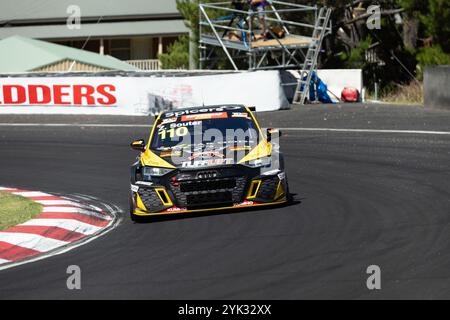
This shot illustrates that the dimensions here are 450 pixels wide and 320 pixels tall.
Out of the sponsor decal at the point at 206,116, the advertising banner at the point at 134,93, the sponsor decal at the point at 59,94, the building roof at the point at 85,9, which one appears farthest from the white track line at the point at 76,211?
the building roof at the point at 85,9

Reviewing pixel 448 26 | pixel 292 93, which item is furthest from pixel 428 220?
pixel 448 26

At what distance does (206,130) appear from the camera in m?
13.5

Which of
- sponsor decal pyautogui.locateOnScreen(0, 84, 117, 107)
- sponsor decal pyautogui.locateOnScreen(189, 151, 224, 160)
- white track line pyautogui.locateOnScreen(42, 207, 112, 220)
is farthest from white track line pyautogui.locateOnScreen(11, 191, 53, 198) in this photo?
sponsor decal pyautogui.locateOnScreen(0, 84, 117, 107)

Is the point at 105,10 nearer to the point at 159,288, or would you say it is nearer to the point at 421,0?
the point at 421,0

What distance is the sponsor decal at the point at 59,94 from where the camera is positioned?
2934 cm

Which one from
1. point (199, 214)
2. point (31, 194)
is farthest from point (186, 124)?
point (31, 194)

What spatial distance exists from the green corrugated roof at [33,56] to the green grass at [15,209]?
28563mm

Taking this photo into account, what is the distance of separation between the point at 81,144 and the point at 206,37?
13919 millimetres

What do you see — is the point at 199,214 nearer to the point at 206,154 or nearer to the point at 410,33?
the point at 206,154

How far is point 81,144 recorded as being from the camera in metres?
22.5

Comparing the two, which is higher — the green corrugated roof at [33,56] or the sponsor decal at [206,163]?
the green corrugated roof at [33,56]

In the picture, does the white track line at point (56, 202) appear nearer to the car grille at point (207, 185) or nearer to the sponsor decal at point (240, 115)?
the car grille at point (207, 185)

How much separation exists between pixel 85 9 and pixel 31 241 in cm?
4328
